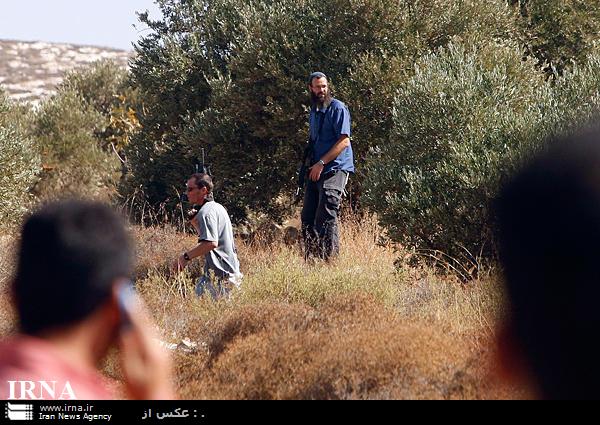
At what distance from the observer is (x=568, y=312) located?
2.06 metres

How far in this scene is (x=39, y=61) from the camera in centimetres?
5566

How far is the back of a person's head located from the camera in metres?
2.04

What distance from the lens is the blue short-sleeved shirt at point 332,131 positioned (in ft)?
31.4

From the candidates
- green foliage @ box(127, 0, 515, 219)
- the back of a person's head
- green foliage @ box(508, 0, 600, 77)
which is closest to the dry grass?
the back of a person's head

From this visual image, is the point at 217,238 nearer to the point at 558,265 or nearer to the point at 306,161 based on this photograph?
the point at 306,161

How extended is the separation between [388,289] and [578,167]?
18.1 feet

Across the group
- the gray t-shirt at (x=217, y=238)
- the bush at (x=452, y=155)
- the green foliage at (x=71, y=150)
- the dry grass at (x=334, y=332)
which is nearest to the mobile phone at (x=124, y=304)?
the dry grass at (x=334, y=332)

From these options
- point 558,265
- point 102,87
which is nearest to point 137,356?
point 558,265

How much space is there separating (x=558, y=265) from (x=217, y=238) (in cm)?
634

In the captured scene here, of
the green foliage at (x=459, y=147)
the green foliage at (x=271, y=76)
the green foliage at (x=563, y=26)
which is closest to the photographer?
the green foliage at (x=459, y=147)

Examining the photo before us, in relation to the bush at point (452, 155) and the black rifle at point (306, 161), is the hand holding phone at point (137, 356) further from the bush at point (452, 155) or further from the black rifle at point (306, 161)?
the black rifle at point (306, 161)

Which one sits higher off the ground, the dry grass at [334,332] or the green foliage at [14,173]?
the green foliage at [14,173]

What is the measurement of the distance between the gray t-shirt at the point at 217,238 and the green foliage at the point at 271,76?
14.4ft
